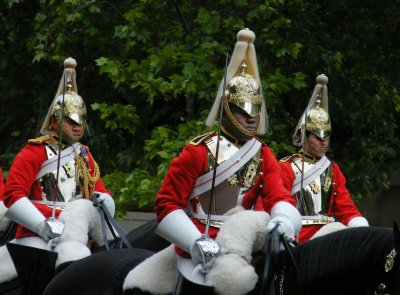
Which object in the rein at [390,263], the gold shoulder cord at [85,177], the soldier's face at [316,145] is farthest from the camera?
the soldier's face at [316,145]

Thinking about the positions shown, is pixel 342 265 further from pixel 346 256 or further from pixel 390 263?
pixel 390 263

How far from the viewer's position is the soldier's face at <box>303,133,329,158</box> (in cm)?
832

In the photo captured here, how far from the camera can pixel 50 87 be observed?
14219 millimetres

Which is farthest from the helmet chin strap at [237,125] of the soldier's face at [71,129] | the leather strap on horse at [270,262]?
the soldier's face at [71,129]

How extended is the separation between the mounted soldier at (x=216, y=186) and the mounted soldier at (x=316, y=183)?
222cm

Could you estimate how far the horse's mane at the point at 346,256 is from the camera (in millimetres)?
4629

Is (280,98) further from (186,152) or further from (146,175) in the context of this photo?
(186,152)

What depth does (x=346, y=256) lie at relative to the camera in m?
4.79

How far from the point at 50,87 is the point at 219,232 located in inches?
357

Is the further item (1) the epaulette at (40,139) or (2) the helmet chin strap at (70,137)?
(2) the helmet chin strap at (70,137)

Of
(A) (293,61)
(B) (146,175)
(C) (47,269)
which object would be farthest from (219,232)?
(A) (293,61)

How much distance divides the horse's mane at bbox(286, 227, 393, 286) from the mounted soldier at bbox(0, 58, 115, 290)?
242 centimetres

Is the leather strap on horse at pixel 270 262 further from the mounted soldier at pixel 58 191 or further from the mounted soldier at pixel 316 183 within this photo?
the mounted soldier at pixel 316 183

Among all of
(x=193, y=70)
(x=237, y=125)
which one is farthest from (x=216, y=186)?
(x=193, y=70)
